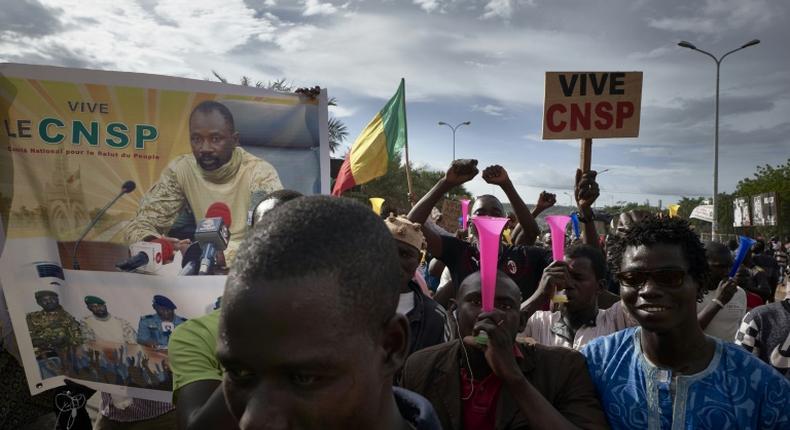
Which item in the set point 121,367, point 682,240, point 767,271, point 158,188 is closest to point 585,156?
point 682,240

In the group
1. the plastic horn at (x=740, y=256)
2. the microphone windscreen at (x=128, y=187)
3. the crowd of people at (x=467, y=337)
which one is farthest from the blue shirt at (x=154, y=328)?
the plastic horn at (x=740, y=256)

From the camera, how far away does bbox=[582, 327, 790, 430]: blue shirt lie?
1.79 metres

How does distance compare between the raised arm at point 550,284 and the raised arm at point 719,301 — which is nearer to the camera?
the raised arm at point 550,284

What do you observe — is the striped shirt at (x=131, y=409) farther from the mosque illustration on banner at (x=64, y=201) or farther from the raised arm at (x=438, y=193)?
the raised arm at (x=438, y=193)

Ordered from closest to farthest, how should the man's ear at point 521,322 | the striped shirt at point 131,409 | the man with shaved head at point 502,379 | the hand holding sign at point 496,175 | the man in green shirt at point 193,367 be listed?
1. the man in green shirt at point 193,367
2. the man with shaved head at point 502,379
3. the man's ear at point 521,322
4. the striped shirt at point 131,409
5. the hand holding sign at point 496,175

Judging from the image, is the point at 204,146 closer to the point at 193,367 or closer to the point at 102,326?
the point at 102,326

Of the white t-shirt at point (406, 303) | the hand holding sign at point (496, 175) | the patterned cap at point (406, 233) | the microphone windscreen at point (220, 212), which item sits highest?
the hand holding sign at point (496, 175)

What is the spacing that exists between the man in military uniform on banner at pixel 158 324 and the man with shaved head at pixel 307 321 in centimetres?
201

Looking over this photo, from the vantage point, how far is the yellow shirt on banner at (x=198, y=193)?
287 centimetres

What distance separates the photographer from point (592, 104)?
4.58 metres

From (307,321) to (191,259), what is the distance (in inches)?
85.6

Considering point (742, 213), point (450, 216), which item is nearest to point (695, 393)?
point (450, 216)

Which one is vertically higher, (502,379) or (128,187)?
(128,187)

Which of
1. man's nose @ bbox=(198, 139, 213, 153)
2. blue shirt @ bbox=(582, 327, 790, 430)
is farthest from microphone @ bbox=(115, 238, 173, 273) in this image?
blue shirt @ bbox=(582, 327, 790, 430)
